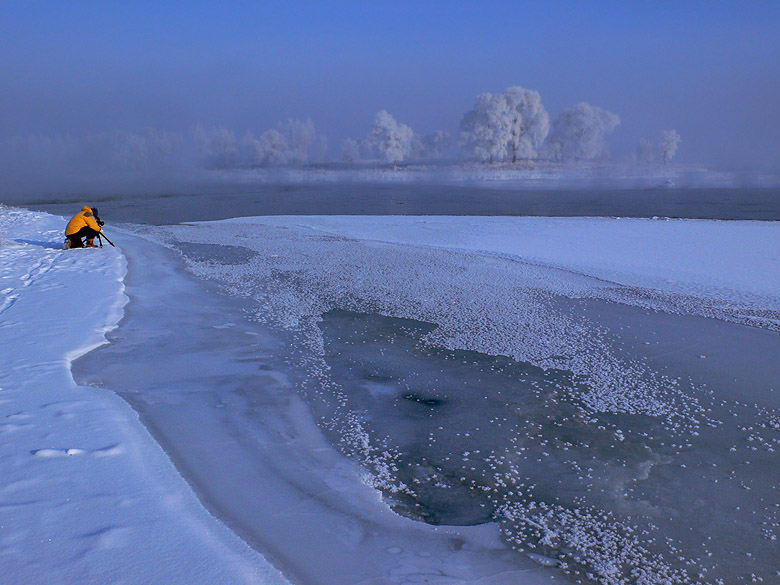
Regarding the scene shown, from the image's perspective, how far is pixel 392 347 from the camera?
612 cm

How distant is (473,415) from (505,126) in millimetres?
69174

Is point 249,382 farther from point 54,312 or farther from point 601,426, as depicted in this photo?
point 54,312

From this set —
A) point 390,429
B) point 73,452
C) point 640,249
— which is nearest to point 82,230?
point 73,452

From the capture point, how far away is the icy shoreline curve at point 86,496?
256cm

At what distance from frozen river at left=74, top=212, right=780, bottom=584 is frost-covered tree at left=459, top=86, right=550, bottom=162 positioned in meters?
62.4

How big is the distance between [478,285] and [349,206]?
803 inches

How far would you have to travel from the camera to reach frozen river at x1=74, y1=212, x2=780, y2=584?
9.73ft

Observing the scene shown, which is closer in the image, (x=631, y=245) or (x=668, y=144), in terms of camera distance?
(x=631, y=245)

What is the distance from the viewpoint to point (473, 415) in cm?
448

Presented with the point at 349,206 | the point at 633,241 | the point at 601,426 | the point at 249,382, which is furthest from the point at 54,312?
the point at 349,206

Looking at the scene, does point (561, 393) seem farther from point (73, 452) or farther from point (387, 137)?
point (387, 137)

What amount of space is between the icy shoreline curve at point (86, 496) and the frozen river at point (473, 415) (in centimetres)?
19

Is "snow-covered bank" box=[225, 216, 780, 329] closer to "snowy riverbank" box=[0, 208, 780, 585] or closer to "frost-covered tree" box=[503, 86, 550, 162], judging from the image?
"snowy riverbank" box=[0, 208, 780, 585]

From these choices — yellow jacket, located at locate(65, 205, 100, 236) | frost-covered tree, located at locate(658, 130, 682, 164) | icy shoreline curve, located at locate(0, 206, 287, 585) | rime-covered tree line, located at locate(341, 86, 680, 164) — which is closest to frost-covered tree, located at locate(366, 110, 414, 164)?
rime-covered tree line, located at locate(341, 86, 680, 164)
